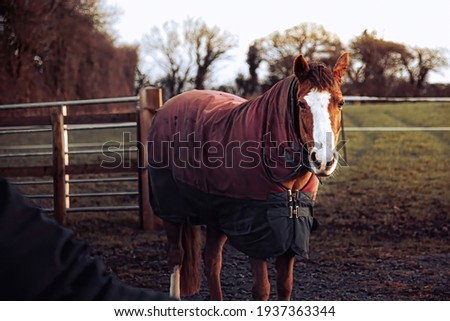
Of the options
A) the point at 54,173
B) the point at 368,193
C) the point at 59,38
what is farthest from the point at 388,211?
the point at 59,38

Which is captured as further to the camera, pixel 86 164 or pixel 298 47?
pixel 86 164

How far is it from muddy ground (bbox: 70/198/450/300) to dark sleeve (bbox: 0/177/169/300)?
262cm

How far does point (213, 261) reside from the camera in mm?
2912

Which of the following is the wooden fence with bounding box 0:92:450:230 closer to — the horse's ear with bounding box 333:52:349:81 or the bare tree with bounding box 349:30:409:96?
the bare tree with bounding box 349:30:409:96

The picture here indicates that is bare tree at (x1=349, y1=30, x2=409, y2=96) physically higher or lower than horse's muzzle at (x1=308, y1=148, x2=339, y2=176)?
higher

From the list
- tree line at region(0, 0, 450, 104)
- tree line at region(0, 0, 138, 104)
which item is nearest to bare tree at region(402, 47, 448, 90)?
tree line at region(0, 0, 450, 104)

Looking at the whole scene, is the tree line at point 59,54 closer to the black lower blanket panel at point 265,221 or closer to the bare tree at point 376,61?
the bare tree at point 376,61

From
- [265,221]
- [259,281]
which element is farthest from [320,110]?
[259,281]

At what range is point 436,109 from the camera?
27.8 feet

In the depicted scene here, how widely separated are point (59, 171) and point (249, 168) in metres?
3.69

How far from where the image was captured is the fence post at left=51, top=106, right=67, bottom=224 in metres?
5.75

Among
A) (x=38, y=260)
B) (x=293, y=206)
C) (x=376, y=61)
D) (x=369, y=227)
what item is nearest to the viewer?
(x=38, y=260)

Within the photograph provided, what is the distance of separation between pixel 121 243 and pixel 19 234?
4.30m

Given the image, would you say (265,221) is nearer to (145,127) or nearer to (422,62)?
(422,62)
